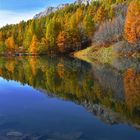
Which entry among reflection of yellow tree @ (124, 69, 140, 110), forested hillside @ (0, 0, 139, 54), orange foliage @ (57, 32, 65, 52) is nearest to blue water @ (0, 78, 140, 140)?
reflection of yellow tree @ (124, 69, 140, 110)

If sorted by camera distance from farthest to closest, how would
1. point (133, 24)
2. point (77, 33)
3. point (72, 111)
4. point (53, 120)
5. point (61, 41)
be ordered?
point (77, 33) → point (61, 41) → point (133, 24) → point (72, 111) → point (53, 120)

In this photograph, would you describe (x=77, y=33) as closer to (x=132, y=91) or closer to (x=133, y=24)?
(x=133, y=24)

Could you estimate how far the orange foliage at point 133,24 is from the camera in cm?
8544

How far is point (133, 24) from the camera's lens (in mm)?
87688

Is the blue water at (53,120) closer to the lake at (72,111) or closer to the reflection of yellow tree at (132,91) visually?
the lake at (72,111)

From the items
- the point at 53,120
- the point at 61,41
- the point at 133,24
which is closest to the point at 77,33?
the point at 61,41

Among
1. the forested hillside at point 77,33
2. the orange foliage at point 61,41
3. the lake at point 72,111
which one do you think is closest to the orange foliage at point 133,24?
the forested hillside at point 77,33

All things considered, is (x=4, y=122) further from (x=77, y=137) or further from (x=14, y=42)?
(x=14, y=42)

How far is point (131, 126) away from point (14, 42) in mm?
145616

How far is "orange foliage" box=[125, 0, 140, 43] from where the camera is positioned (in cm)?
8544

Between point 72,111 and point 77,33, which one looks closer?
point 72,111

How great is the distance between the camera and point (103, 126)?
773 inches

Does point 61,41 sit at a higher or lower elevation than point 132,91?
higher

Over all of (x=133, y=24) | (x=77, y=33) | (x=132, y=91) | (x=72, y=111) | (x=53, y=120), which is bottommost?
(x=53, y=120)
